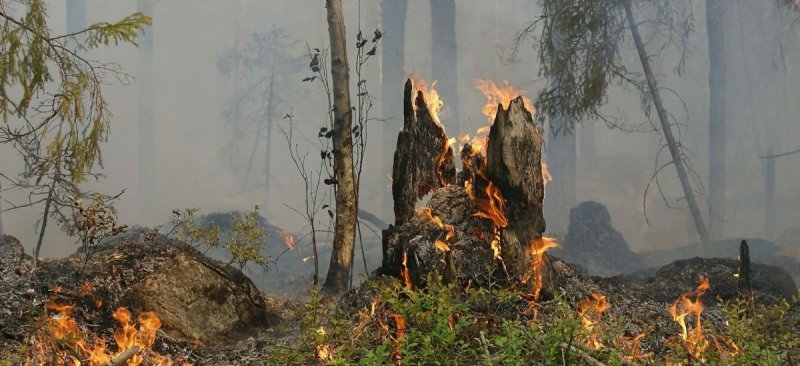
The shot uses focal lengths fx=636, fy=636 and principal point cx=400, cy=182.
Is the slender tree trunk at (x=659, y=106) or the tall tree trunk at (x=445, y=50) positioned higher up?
the tall tree trunk at (x=445, y=50)

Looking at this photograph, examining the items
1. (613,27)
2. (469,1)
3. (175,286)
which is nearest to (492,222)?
(175,286)

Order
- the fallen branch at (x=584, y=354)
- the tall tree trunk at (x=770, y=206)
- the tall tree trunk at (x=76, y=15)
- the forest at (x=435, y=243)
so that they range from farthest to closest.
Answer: the tall tree trunk at (x=76, y=15)
the tall tree trunk at (x=770, y=206)
the forest at (x=435, y=243)
the fallen branch at (x=584, y=354)

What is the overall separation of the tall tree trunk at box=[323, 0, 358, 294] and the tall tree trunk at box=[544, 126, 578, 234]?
18.5m

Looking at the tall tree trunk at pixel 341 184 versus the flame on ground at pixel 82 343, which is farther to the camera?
the tall tree trunk at pixel 341 184

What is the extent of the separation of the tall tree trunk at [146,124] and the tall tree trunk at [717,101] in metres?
36.4

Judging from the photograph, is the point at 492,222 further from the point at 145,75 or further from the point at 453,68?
the point at 145,75

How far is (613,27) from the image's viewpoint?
16.4 metres

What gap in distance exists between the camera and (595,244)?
19938 millimetres

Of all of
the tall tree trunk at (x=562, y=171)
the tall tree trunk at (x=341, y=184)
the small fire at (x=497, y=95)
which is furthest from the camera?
the tall tree trunk at (x=562, y=171)

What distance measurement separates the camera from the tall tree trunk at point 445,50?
3108 cm

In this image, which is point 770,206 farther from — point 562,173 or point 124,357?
point 124,357

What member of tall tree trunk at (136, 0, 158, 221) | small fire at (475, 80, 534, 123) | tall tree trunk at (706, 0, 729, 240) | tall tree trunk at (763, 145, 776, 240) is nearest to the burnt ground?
small fire at (475, 80, 534, 123)

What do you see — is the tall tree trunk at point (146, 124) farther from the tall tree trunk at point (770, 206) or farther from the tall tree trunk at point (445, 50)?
the tall tree trunk at point (770, 206)

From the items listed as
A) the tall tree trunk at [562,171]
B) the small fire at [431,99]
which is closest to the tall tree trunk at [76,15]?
the tall tree trunk at [562,171]
